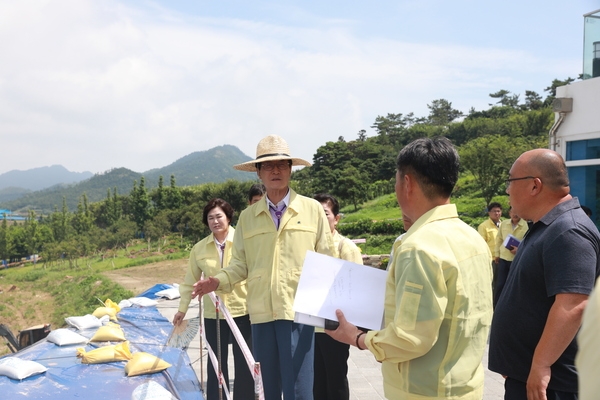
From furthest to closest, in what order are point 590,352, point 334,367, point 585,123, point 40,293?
1. point 40,293
2. point 585,123
3. point 334,367
4. point 590,352

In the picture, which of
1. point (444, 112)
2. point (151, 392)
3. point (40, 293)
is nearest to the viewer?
point (151, 392)

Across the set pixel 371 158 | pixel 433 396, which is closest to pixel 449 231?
pixel 433 396

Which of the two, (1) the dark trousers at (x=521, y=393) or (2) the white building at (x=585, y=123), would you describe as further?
(2) the white building at (x=585, y=123)

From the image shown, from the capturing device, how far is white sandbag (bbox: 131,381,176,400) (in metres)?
3.56

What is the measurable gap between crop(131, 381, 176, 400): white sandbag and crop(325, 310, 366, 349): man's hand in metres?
2.30

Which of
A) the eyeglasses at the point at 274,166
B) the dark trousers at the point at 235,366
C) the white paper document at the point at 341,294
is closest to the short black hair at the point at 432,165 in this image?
the white paper document at the point at 341,294

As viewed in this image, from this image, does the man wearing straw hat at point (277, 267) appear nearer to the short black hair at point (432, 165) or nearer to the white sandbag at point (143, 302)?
the short black hair at point (432, 165)

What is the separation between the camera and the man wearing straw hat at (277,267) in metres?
2.81

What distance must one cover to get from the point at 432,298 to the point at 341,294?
36cm

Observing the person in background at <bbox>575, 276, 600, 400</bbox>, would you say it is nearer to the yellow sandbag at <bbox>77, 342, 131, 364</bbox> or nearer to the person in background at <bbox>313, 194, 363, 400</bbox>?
the person in background at <bbox>313, 194, 363, 400</bbox>

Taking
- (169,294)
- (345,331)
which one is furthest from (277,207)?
(169,294)

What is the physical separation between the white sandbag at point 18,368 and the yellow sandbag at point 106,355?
367 mm

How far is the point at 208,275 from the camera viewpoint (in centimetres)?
404

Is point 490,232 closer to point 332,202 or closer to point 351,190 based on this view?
point 332,202
